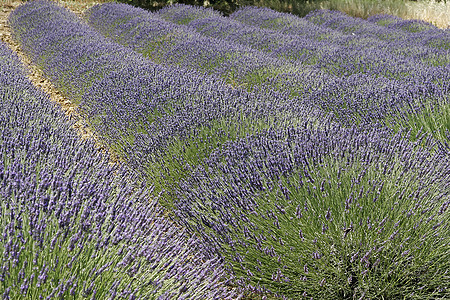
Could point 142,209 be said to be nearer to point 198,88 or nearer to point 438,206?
point 438,206

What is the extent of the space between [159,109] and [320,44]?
3.35 m

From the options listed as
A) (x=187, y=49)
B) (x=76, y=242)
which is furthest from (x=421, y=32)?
(x=76, y=242)

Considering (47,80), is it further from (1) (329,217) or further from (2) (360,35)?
(2) (360,35)

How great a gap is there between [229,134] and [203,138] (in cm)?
18

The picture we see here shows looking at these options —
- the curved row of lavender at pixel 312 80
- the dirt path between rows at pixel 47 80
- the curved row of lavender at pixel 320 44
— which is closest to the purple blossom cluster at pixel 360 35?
the curved row of lavender at pixel 320 44

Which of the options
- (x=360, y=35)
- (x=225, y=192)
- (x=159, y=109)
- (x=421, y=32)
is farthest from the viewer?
(x=360, y=35)

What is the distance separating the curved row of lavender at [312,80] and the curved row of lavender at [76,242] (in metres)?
2.05

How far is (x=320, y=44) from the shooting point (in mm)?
5609

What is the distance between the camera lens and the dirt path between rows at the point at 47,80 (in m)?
3.87

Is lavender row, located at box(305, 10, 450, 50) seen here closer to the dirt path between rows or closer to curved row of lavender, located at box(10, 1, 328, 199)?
curved row of lavender, located at box(10, 1, 328, 199)

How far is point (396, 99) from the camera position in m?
3.18

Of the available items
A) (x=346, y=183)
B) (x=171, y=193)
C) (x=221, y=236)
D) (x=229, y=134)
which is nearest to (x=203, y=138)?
(x=229, y=134)

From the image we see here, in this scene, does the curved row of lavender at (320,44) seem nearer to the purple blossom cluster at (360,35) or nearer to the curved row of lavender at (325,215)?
the purple blossom cluster at (360,35)

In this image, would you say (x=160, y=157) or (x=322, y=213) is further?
(x=160, y=157)
